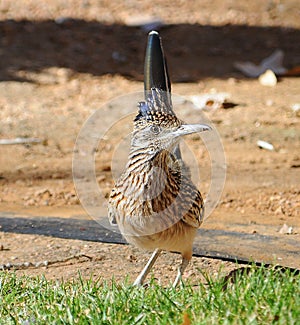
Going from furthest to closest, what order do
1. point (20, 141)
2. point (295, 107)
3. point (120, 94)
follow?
point (120, 94) < point (295, 107) < point (20, 141)

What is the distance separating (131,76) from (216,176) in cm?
451

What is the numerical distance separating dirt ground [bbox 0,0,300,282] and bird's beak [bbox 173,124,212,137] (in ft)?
3.19

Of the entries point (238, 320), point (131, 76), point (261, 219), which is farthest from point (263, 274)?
point (131, 76)

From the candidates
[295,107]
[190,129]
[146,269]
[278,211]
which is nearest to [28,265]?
[146,269]

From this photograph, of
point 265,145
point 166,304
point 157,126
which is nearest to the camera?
point 166,304

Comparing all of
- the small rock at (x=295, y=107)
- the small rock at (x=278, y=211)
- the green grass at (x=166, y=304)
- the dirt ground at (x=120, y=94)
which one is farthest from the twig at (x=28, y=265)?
the small rock at (x=295, y=107)

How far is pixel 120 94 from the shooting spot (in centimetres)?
1138

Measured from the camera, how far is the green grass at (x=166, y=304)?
3.83 metres

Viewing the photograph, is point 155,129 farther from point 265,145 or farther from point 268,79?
point 268,79

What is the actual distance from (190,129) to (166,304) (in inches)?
39.7

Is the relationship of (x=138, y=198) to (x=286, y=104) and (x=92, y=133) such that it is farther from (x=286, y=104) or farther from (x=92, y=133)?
(x=286, y=104)

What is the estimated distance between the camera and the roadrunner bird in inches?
189

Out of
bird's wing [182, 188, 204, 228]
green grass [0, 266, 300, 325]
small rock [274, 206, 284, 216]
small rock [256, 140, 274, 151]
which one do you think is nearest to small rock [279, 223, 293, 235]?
small rock [274, 206, 284, 216]

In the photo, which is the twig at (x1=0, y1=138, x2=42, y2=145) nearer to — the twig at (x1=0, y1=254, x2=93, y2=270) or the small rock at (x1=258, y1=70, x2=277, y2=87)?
the small rock at (x1=258, y1=70, x2=277, y2=87)
